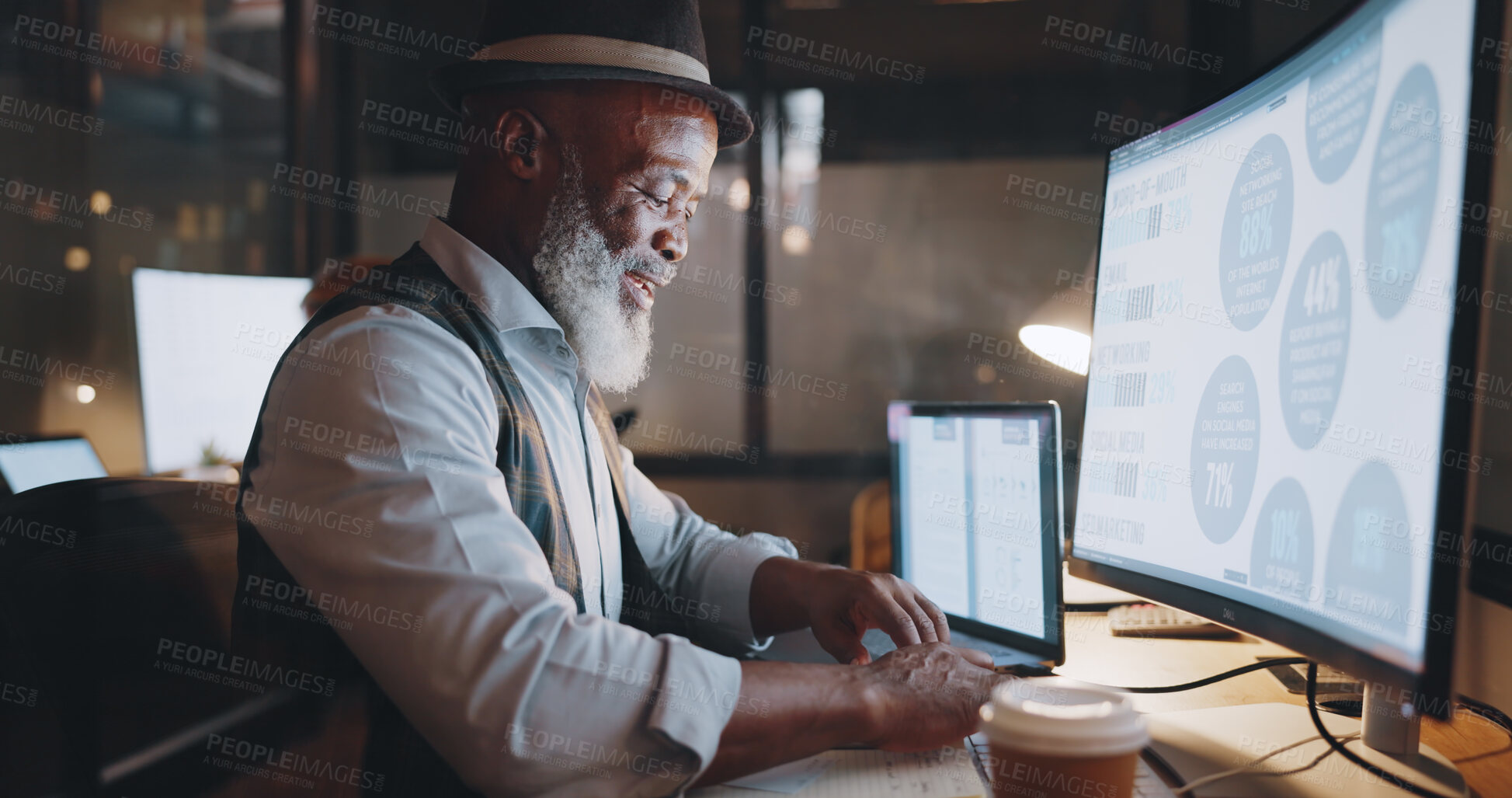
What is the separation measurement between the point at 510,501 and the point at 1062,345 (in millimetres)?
1040

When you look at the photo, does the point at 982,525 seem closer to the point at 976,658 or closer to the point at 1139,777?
the point at 976,658

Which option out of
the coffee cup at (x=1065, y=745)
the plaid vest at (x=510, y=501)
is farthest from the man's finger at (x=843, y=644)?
the coffee cup at (x=1065, y=745)

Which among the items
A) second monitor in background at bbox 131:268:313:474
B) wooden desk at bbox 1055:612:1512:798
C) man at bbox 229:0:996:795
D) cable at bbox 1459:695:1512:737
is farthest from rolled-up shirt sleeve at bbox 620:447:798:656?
second monitor in background at bbox 131:268:313:474

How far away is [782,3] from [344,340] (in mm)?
3476

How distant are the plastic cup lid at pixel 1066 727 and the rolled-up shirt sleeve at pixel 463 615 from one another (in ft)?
0.68

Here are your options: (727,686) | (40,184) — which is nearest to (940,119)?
(40,184)

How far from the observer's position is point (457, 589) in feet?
2.15

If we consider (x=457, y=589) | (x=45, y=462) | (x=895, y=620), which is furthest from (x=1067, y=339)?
(x=45, y=462)

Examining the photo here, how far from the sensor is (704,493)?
12.5ft

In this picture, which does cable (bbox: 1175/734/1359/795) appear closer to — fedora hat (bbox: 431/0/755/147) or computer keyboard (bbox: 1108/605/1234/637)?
computer keyboard (bbox: 1108/605/1234/637)

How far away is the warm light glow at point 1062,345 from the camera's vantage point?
1.49 meters

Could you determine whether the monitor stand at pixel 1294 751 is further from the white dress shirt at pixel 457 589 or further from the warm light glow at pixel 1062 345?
the warm light glow at pixel 1062 345

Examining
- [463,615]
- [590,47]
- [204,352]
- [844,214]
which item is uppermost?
[844,214]

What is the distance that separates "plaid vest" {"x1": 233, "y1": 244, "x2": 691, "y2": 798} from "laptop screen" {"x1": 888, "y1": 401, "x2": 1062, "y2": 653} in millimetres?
487
